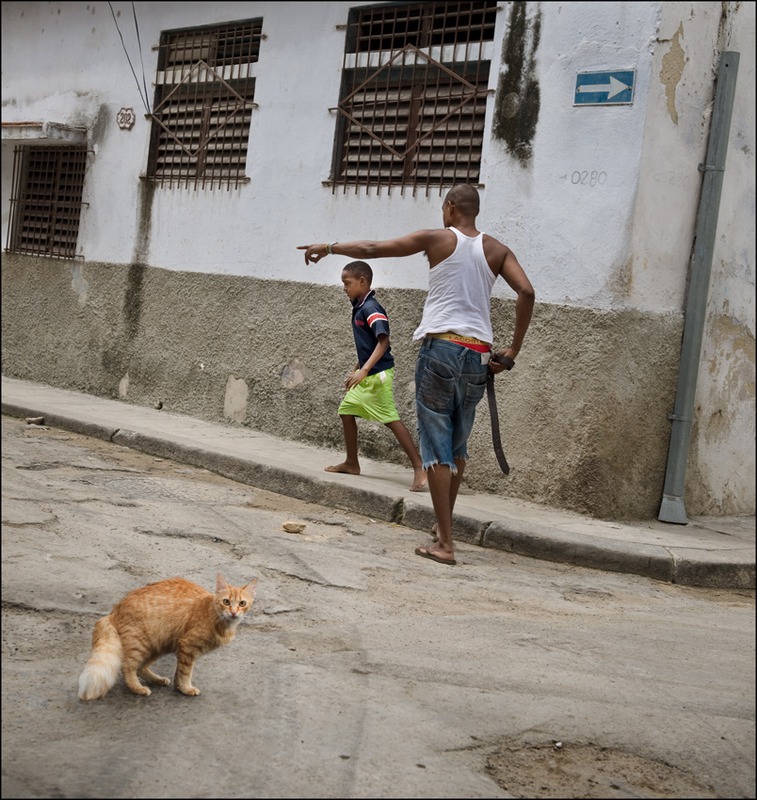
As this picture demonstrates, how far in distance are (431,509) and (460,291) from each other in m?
1.49

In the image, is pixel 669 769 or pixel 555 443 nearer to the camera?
pixel 669 769

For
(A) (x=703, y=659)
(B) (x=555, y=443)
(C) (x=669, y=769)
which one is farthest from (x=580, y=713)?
(B) (x=555, y=443)

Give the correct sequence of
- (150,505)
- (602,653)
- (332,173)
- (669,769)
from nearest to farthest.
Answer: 1. (669,769)
2. (602,653)
3. (150,505)
4. (332,173)

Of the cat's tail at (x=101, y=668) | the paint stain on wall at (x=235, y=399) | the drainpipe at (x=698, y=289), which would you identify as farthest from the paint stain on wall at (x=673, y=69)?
the cat's tail at (x=101, y=668)

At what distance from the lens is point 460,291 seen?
5.46 m

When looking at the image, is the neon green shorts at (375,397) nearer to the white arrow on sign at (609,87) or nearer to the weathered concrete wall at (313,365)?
the weathered concrete wall at (313,365)

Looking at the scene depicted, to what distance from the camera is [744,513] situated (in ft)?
25.7

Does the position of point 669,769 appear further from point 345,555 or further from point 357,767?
point 345,555

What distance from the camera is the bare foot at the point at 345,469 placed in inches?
286

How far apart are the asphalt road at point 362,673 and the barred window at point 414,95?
124 inches

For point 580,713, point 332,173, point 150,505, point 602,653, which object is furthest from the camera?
point 332,173

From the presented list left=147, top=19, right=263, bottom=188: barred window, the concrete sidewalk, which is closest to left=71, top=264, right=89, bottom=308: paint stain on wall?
left=147, top=19, right=263, bottom=188: barred window

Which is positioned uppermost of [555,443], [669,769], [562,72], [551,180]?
[562,72]

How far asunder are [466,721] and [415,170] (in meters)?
5.33
